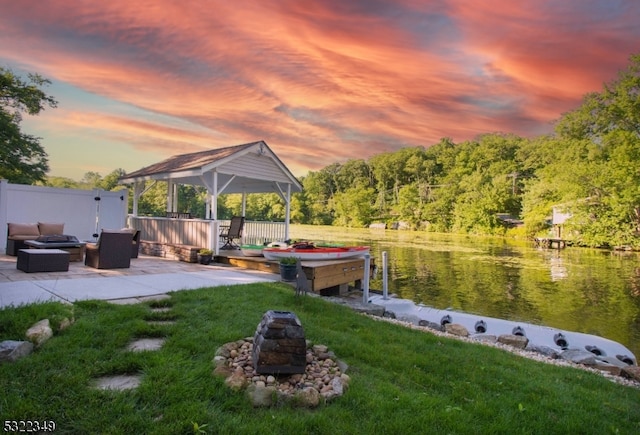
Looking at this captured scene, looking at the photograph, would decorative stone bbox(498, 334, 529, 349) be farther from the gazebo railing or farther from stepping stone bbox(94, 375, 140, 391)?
the gazebo railing

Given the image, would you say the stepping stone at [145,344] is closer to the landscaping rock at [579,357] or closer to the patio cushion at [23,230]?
the landscaping rock at [579,357]

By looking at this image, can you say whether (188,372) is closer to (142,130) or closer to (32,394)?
(32,394)

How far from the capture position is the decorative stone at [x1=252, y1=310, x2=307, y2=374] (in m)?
2.95

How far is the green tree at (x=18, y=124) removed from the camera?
19.7 meters

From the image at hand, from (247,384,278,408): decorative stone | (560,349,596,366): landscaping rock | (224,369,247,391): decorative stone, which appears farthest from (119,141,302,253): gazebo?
(560,349,596,366): landscaping rock

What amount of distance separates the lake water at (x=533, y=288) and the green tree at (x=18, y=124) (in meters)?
19.9

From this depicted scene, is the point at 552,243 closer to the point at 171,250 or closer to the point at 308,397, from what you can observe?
the point at 171,250

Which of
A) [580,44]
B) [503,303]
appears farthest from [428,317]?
[580,44]

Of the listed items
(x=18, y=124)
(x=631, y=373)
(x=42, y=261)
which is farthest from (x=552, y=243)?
(x=18, y=124)

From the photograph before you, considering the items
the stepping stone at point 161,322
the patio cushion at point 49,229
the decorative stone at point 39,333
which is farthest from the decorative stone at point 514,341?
the patio cushion at point 49,229

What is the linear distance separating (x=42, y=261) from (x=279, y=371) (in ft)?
18.6

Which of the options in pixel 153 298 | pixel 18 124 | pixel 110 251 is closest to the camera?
pixel 153 298

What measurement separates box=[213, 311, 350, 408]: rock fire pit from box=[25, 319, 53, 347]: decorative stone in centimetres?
146

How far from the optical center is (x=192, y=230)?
9.97m
